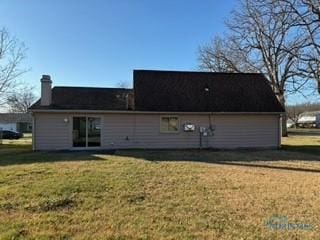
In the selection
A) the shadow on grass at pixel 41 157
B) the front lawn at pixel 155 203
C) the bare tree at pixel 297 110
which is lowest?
the front lawn at pixel 155 203

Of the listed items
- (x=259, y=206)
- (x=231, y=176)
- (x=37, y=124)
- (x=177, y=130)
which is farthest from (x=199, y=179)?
(x=37, y=124)

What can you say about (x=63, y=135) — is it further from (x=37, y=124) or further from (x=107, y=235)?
(x=107, y=235)

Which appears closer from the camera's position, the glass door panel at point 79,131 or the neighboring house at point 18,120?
the glass door panel at point 79,131

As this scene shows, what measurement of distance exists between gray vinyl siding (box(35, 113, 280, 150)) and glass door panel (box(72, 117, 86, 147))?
32 centimetres

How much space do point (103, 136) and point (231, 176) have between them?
11242 mm

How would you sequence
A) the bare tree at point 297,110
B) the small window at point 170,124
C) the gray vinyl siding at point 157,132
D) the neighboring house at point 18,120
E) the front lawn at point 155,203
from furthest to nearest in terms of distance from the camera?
the bare tree at point 297,110
the neighboring house at point 18,120
the small window at point 170,124
the gray vinyl siding at point 157,132
the front lawn at point 155,203

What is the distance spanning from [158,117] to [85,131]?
4059 millimetres

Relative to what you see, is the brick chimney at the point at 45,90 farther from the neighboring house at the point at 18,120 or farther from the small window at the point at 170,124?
the neighboring house at the point at 18,120

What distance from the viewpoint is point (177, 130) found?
71.3ft

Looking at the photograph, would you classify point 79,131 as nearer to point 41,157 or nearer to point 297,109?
point 41,157

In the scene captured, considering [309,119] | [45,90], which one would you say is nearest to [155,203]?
[45,90]

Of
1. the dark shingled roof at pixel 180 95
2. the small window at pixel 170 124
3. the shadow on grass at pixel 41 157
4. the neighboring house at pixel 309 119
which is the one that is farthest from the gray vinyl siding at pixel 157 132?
the neighboring house at pixel 309 119

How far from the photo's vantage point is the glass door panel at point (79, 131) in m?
21.0

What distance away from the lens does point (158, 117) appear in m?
21.5
